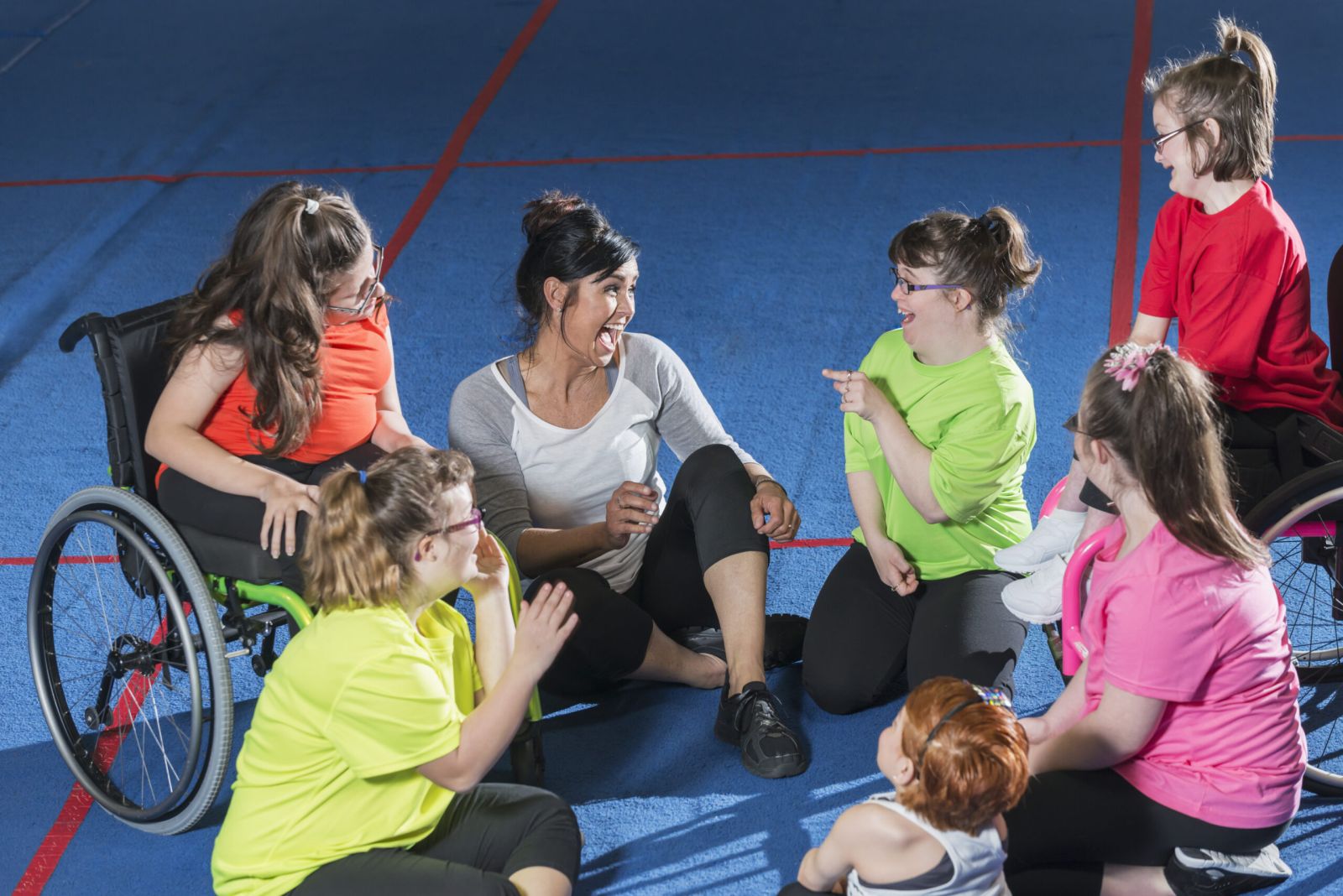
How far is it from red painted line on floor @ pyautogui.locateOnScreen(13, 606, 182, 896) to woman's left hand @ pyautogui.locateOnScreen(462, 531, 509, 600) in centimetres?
75

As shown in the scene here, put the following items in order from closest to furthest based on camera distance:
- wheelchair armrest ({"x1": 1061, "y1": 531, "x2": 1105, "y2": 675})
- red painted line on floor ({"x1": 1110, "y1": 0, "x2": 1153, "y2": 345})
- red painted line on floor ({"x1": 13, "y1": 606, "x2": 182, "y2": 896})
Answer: wheelchair armrest ({"x1": 1061, "y1": 531, "x2": 1105, "y2": 675})
red painted line on floor ({"x1": 13, "y1": 606, "x2": 182, "y2": 896})
red painted line on floor ({"x1": 1110, "y1": 0, "x2": 1153, "y2": 345})

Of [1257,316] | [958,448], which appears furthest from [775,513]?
[1257,316]

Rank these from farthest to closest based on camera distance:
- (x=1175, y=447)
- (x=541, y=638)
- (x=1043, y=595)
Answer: (x=1043, y=595) < (x=541, y=638) < (x=1175, y=447)

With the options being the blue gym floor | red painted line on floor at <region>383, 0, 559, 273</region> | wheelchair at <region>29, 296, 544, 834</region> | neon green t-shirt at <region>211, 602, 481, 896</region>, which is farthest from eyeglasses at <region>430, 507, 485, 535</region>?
red painted line on floor at <region>383, 0, 559, 273</region>

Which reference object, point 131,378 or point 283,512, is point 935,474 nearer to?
point 283,512

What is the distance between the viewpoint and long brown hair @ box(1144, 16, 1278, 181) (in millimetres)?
2633

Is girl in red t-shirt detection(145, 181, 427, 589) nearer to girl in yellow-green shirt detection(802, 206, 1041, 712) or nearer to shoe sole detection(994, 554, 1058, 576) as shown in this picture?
girl in yellow-green shirt detection(802, 206, 1041, 712)

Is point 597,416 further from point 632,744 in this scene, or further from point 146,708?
point 146,708

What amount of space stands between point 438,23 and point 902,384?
5624 millimetres

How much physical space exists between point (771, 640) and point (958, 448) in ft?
2.13

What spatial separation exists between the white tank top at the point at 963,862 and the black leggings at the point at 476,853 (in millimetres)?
528

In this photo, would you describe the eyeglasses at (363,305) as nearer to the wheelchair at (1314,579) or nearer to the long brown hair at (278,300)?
the long brown hair at (278,300)

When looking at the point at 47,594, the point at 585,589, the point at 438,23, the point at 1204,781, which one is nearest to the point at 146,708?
the point at 47,594

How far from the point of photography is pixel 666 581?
9.66ft
